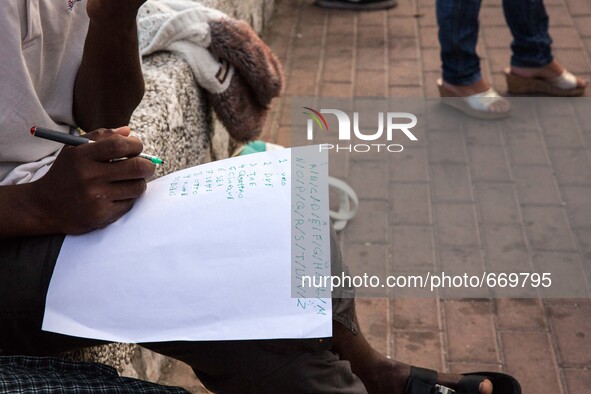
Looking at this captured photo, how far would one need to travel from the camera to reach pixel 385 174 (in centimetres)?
306

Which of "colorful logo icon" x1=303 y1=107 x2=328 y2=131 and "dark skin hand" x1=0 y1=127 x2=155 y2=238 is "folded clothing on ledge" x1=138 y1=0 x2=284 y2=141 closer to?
"colorful logo icon" x1=303 y1=107 x2=328 y2=131

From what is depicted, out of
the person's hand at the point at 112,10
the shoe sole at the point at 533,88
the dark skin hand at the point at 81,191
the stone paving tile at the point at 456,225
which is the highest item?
the person's hand at the point at 112,10

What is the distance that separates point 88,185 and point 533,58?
2.71m

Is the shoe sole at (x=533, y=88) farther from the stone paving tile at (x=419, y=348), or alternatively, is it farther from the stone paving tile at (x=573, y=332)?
the stone paving tile at (x=419, y=348)

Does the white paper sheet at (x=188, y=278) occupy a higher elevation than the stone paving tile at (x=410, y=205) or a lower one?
higher

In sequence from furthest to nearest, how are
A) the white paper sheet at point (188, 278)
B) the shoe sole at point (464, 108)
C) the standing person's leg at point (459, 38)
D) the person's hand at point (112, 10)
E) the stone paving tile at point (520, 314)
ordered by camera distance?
1. the standing person's leg at point (459, 38)
2. the shoe sole at point (464, 108)
3. the stone paving tile at point (520, 314)
4. the person's hand at point (112, 10)
5. the white paper sheet at point (188, 278)

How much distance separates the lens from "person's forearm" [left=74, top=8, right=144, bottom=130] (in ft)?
5.36

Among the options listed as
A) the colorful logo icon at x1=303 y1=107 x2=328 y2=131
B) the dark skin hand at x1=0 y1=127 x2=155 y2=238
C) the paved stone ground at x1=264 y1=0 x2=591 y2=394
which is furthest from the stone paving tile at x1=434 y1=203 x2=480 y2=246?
the dark skin hand at x1=0 y1=127 x2=155 y2=238

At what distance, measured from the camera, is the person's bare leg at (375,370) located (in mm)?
1807

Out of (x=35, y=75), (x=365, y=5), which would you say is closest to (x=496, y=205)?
(x=35, y=75)

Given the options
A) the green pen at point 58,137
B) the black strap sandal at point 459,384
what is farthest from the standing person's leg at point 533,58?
the green pen at point 58,137

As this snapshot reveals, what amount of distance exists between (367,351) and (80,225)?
2.48 feet

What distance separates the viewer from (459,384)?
78.0 inches

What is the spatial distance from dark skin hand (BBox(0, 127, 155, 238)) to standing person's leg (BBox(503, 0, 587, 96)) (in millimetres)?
2556
